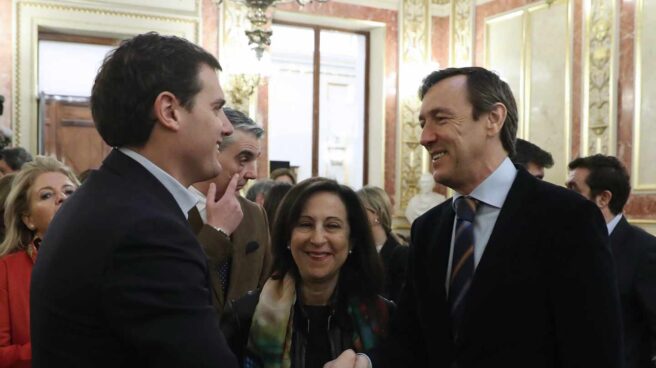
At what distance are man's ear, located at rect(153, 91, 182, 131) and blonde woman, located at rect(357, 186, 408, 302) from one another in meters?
2.32

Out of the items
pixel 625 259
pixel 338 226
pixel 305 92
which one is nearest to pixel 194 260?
pixel 338 226

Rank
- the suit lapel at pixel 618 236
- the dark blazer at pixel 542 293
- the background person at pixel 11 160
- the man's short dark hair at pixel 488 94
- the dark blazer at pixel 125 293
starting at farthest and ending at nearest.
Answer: the background person at pixel 11 160 < the suit lapel at pixel 618 236 < the man's short dark hair at pixel 488 94 < the dark blazer at pixel 542 293 < the dark blazer at pixel 125 293

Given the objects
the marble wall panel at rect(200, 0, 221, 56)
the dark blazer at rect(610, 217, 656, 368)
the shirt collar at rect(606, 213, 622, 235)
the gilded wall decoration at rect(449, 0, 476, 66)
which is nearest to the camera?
the dark blazer at rect(610, 217, 656, 368)

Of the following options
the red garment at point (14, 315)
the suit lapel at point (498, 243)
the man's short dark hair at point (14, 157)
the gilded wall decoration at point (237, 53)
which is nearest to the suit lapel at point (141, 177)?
the suit lapel at point (498, 243)

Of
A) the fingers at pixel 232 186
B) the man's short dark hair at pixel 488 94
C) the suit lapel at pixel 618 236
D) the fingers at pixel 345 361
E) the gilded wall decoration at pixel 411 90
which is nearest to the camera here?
the man's short dark hair at pixel 488 94

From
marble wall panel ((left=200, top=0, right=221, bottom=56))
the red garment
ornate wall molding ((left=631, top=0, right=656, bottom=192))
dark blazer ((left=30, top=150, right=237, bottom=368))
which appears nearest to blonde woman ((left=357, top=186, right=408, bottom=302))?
the red garment

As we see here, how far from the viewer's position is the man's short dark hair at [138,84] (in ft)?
4.85

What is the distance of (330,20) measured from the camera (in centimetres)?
923

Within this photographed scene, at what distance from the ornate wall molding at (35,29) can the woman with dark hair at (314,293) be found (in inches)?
228

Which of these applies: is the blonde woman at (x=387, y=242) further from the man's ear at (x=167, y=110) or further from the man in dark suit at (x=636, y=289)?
the man's ear at (x=167, y=110)

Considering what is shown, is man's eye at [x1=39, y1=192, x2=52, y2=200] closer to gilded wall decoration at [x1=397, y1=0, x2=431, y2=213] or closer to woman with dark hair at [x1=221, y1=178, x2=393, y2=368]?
woman with dark hair at [x1=221, y1=178, x2=393, y2=368]

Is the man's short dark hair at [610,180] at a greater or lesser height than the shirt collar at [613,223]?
greater

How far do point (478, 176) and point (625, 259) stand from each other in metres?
1.37

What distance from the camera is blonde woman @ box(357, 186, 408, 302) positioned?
386 cm
